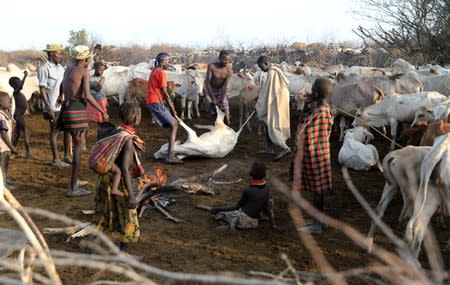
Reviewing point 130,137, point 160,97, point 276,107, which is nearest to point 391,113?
point 276,107

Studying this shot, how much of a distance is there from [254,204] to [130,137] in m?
1.63

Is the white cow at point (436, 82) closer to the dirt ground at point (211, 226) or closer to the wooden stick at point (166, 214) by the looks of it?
the dirt ground at point (211, 226)

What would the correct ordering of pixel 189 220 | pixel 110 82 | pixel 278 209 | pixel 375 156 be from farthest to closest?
1. pixel 110 82
2. pixel 375 156
3. pixel 278 209
4. pixel 189 220

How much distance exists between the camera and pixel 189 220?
5.56 metres

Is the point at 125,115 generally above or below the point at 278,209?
above

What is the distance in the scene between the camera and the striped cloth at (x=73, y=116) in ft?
20.6

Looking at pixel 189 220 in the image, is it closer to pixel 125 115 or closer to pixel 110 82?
pixel 125 115

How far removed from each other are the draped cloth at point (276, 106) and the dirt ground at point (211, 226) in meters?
0.46

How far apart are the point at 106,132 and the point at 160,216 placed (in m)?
1.51

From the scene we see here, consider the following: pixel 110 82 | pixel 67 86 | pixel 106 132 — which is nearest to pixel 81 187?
pixel 67 86

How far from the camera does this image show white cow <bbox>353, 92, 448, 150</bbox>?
8688mm

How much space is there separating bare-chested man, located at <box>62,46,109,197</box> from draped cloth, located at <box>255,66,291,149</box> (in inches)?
123

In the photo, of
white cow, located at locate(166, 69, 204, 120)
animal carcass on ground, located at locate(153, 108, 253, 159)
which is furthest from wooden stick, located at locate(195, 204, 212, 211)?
white cow, located at locate(166, 69, 204, 120)

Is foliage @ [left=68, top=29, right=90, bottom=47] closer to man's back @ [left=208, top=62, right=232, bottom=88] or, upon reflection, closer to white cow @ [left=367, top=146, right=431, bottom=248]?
man's back @ [left=208, top=62, right=232, bottom=88]
